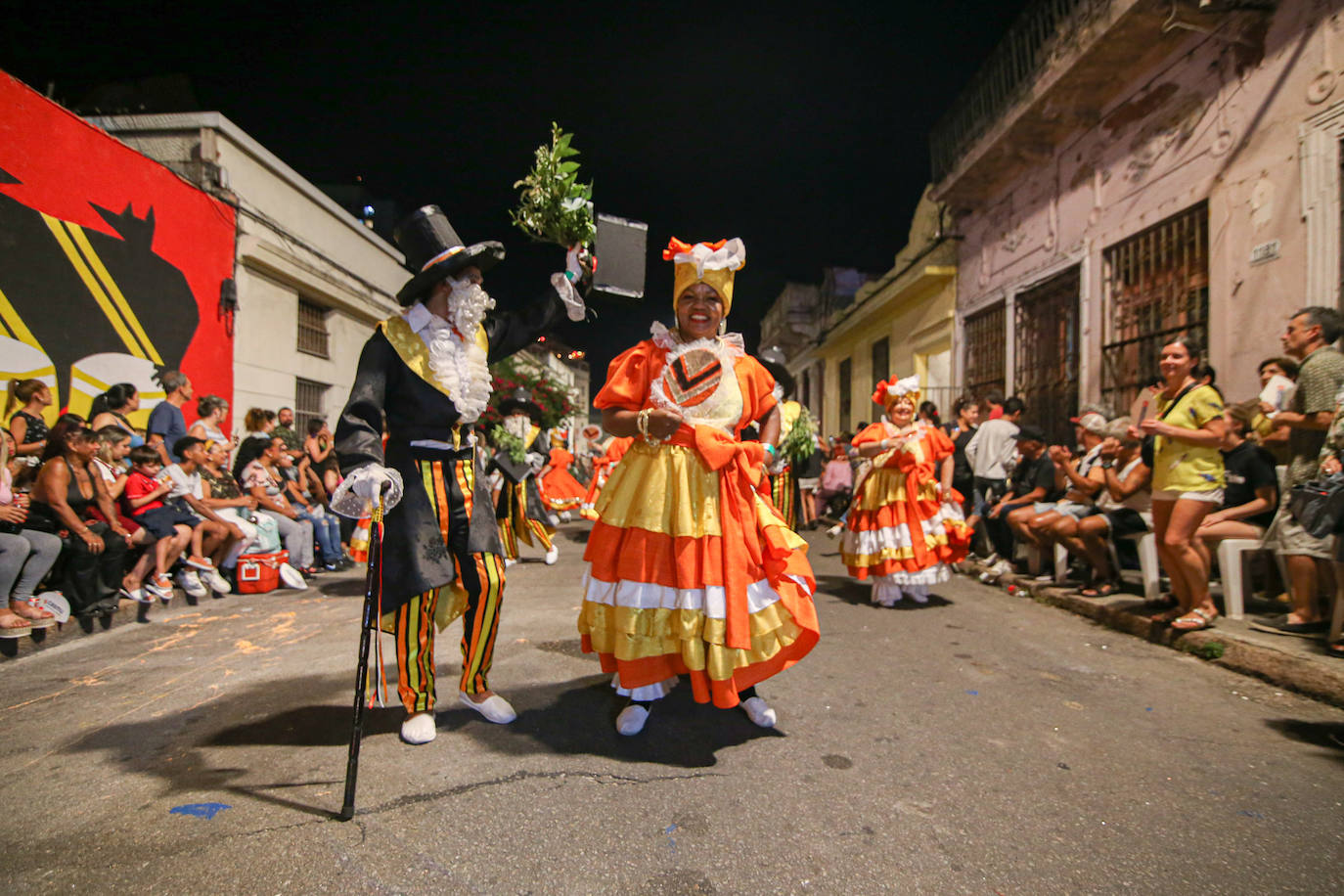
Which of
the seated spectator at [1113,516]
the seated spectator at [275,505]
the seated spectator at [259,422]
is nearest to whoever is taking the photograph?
the seated spectator at [1113,516]

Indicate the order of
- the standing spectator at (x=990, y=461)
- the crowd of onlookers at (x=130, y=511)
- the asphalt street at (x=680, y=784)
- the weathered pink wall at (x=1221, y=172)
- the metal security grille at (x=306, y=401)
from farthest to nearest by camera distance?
the metal security grille at (x=306, y=401) < the standing spectator at (x=990, y=461) < the weathered pink wall at (x=1221, y=172) < the crowd of onlookers at (x=130, y=511) < the asphalt street at (x=680, y=784)

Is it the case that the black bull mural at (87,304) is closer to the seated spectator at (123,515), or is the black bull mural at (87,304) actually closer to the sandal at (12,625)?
the seated spectator at (123,515)

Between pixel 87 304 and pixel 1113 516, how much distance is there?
1154cm

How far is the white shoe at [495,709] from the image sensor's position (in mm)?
3100

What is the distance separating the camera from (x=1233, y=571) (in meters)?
4.88

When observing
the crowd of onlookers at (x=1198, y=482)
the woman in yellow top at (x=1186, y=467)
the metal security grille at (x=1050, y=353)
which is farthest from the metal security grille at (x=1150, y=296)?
the woman in yellow top at (x=1186, y=467)

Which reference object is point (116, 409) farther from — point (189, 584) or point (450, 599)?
point (450, 599)

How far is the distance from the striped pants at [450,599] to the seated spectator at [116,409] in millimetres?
4871

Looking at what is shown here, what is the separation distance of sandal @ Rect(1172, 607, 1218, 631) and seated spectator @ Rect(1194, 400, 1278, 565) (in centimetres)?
56

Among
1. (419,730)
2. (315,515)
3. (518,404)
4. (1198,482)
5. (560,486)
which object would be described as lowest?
(419,730)

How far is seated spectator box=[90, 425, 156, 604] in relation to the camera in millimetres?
5414

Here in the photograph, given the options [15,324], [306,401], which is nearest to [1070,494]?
[15,324]

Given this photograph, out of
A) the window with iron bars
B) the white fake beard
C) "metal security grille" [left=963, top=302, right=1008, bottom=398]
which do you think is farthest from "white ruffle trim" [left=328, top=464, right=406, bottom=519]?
the window with iron bars

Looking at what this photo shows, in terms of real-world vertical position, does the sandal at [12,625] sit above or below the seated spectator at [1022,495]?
below
